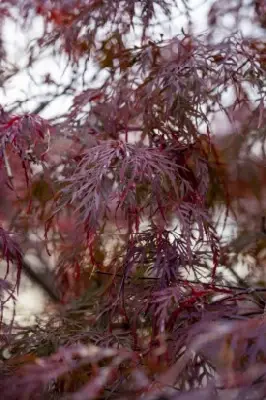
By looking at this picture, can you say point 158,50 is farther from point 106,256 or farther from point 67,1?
point 106,256

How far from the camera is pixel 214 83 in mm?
1973

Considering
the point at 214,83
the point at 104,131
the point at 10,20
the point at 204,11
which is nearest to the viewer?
the point at 214,83

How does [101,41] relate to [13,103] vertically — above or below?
above

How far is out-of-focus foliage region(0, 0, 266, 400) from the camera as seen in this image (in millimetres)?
1481

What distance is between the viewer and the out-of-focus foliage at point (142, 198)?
1.48m

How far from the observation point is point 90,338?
1.94 m

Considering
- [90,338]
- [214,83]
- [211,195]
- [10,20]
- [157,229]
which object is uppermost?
[10,20]

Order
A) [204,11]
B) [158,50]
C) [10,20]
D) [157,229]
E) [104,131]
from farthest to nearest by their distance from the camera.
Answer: [10,20] → [204,11] → [104,131] → [158,50] → [157,229]

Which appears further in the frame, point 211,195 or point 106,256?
point 106,256

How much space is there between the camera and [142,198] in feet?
6.86

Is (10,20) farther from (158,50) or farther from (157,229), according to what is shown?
(157,229)

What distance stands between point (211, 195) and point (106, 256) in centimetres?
45

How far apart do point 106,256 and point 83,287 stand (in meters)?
0.29

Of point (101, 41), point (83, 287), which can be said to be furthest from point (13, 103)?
point (83, 287)
